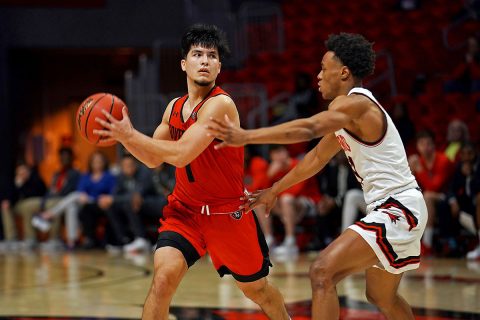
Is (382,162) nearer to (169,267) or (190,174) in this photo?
(190,174)

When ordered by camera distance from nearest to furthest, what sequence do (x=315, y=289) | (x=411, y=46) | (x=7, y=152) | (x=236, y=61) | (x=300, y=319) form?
(x=315, y=289) < (x=300, y=319) < (x=411, y=46) < (x=236, y=61) < (x=7, y=152)

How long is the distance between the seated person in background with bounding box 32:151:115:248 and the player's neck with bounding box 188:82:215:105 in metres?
8.90

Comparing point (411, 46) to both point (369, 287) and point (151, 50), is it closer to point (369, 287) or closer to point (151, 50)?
point (151, 50)

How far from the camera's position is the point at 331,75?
4.46m

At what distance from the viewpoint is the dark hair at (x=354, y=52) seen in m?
4.41

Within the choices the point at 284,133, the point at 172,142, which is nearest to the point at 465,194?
the point at 172,142

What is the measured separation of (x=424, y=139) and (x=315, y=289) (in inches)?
263

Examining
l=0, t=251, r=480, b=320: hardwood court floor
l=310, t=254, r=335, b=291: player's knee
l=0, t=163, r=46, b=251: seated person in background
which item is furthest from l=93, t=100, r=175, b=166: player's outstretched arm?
l=0, t=163, r=46, b=251: seated person in background

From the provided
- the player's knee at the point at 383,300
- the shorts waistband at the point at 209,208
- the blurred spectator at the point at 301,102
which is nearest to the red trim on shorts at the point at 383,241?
the player's knee at the point at 383,300

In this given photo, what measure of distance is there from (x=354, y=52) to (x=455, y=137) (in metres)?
6.80

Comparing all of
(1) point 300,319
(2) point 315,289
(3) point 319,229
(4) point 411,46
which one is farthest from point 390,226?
(4) point 411,46

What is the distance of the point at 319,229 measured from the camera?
1143cm

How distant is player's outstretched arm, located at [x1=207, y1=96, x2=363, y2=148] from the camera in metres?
3.86

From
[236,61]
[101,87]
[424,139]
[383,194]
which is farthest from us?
[101,87]
